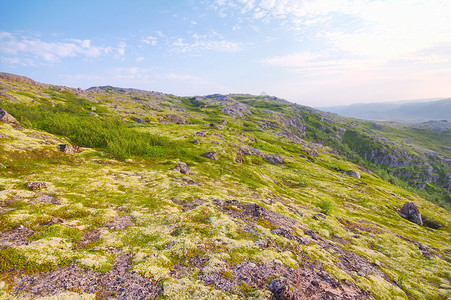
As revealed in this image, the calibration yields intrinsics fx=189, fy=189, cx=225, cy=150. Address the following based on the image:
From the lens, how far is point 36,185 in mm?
35406

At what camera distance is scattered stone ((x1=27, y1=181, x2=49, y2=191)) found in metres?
34.8

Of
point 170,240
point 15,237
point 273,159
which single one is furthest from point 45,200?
point 273,159

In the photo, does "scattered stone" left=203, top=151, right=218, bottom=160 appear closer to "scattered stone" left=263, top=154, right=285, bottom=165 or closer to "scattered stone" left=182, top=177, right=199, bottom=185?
"scattered stone" left=182, top=177, right=199, bottom=185

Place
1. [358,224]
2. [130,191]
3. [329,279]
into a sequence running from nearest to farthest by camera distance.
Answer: [329,279] → [130,191] → [358,224]

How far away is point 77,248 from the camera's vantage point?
23125 mm

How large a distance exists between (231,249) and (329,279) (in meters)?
14.6

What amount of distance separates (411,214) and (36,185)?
427 feet

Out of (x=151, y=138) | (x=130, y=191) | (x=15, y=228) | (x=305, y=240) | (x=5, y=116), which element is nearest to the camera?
(x=15, y=228)

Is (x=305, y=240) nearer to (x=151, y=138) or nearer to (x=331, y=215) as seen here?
(x=331, y=215)

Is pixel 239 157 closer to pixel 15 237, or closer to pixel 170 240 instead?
pixel 170 240

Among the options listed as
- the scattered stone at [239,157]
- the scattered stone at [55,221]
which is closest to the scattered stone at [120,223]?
the scattered stone at [55,221]

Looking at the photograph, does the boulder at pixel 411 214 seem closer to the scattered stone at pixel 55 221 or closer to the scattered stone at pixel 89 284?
the scattered stone at pixel 89 284

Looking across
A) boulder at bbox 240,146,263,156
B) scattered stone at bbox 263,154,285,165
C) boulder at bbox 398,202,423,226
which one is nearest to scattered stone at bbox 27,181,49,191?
boulder at bbox 240,146,263,156

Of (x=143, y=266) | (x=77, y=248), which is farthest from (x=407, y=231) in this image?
(x=77, y=248)
